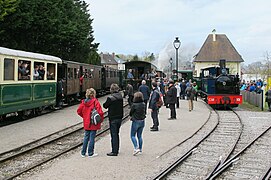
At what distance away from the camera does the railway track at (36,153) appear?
8.68 m

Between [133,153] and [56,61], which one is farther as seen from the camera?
[56,61]

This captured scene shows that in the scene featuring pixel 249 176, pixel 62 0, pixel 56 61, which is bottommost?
pixel 249 176

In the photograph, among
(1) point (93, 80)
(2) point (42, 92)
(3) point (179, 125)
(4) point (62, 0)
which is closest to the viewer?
(3) point (179, 125)

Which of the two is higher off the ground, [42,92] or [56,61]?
[56,61]

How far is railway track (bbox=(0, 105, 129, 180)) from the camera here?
8681 millimetres

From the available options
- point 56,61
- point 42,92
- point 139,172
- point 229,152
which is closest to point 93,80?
point 56,61

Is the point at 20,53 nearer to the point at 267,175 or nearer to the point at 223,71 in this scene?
the point at 267,175

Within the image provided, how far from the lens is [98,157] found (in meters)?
9.59

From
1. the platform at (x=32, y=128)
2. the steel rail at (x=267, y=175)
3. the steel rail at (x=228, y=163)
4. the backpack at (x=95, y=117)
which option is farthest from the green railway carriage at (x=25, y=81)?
the steel rail at (x=267, y=175)

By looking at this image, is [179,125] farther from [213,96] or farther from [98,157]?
[213,96]

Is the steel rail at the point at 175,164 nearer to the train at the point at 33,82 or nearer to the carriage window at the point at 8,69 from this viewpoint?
the train at the point at 33,82

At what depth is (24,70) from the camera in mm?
16141

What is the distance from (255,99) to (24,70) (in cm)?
1983

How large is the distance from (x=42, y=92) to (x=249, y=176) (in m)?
12.3
